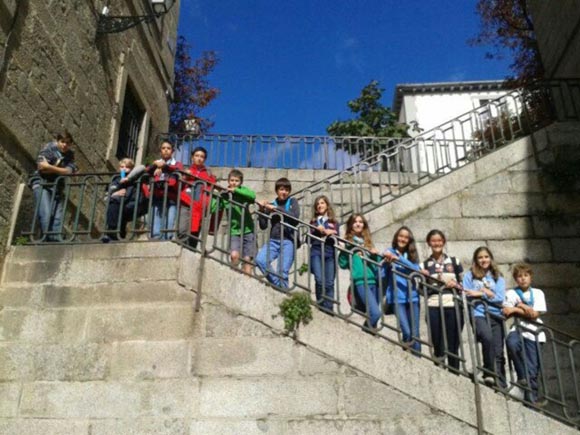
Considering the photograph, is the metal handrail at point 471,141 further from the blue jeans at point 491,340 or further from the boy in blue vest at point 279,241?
the blue jeans at point 491,340

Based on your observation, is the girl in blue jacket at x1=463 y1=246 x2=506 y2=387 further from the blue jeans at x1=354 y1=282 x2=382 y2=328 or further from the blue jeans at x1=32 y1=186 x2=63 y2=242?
the blue jeans at x1=32 y1=186 x2=63 y2=242

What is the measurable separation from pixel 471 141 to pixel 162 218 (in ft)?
20.4

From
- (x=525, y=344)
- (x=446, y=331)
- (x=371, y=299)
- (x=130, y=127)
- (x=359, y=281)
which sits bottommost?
(x=525, y=344)

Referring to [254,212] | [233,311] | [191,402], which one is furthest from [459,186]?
[191,402]

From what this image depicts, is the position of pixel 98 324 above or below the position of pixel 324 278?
below

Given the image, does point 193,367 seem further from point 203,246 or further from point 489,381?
point 489,381

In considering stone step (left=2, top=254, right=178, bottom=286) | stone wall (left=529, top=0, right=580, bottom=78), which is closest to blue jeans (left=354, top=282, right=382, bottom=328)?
stone step (left=2, top=254, right=178, bottom=286)

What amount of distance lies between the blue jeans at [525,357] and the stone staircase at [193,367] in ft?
1.55

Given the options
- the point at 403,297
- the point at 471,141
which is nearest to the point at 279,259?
the point at 403,297

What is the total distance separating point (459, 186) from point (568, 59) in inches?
195

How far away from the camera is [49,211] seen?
557cm

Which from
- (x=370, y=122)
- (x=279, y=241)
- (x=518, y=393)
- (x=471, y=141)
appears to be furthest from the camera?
(x=370, y=122)

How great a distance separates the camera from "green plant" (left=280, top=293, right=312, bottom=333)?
14.9 feet

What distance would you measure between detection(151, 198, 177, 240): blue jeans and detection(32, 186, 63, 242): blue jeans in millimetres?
1023
